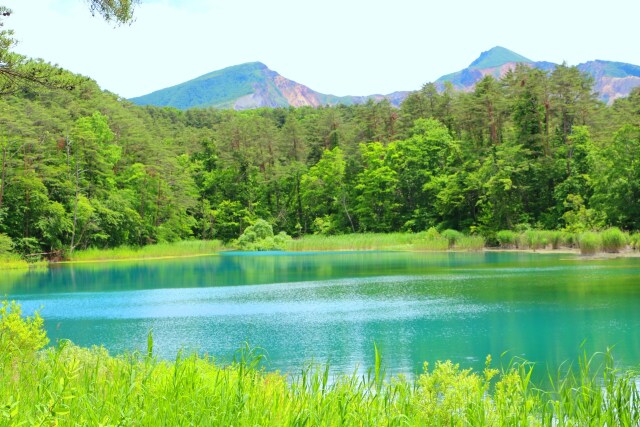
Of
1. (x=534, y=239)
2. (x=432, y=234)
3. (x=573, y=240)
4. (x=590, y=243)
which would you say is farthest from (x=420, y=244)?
(x=590, y=243)

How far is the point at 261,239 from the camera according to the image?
50.7m

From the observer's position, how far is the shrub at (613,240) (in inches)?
1161

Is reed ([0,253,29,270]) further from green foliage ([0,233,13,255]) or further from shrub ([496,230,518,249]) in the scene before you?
shrub ([496,230,518,249])

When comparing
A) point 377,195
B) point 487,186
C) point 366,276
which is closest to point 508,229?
point 487,186

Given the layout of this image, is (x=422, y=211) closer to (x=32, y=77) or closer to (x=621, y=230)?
(x=621, y=230)

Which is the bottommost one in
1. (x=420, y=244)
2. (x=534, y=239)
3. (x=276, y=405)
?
(x=420, y=244)

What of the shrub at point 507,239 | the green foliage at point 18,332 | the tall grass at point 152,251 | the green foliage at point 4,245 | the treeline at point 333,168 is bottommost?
the tall grass at point 152,251

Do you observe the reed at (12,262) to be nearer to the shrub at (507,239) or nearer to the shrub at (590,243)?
the shrub at (507,239)

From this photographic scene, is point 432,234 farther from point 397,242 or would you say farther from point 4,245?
point 4,245

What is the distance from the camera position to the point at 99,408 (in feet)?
11.2

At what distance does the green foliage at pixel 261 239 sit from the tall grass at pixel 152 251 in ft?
6.85

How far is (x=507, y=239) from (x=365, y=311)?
24881mm

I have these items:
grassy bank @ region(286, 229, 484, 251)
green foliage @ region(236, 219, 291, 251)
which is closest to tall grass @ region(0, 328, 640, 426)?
grassy bank @ region(286, 229, 484, 251)

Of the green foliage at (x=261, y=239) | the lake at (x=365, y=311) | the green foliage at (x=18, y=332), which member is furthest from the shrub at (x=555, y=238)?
the green foliage at (x=18, y=332)
